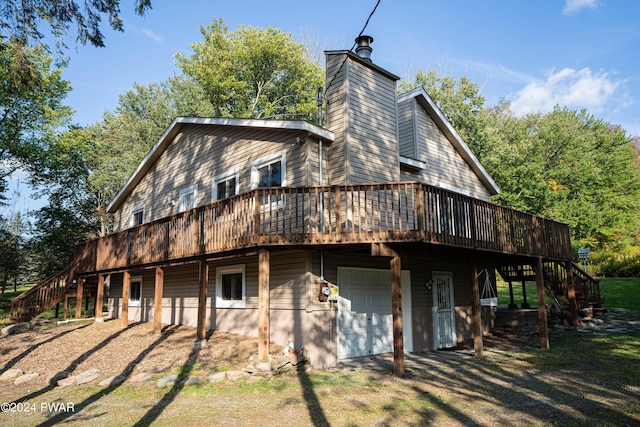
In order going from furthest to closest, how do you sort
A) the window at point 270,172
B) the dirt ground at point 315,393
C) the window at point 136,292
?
the window at point 136,292 → the window at point 270,172 → the dirt ground at point 315,393

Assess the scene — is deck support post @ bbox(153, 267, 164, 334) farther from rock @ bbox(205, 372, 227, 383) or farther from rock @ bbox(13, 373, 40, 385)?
rock @ bbox(205, 372, 227, 383)

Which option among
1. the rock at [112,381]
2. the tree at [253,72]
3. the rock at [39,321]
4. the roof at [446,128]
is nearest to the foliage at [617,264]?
the roof at [446,128]

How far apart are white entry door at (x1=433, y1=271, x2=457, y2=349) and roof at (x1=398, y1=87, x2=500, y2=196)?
5.18 m

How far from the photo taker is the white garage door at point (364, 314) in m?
10.5

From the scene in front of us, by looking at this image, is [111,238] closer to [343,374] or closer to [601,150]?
[343,374]

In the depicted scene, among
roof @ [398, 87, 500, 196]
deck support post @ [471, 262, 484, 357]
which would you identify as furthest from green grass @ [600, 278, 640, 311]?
deck support post @ [471, 262, 484, 357]

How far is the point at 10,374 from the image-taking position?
9461 millimetres

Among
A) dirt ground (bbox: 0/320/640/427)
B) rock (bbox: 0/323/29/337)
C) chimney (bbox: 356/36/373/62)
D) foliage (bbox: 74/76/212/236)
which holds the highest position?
foliage (bbox: 74/76/212/236)

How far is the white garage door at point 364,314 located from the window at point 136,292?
1064 centimetres

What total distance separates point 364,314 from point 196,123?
8856 millimetres

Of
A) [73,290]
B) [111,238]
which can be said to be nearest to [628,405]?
[111,238]

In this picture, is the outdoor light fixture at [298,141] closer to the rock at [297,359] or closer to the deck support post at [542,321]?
the rock at [297,359]

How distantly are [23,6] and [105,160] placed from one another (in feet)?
80.0

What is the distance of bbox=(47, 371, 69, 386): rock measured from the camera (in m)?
8.63
